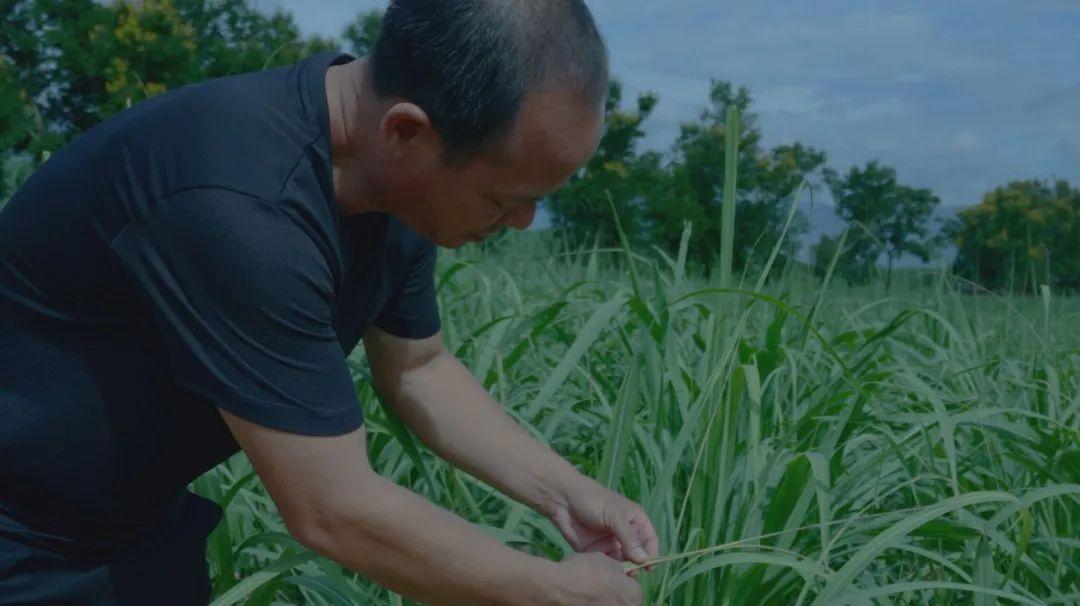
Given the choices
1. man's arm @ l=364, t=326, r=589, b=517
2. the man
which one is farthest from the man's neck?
man's arm @ l=364, t=326, r=589, b=517

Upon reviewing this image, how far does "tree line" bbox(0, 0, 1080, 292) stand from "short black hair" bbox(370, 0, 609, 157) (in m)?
7.79

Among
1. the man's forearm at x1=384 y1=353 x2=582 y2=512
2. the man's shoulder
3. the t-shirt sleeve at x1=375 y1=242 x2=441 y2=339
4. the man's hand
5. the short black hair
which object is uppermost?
the short black hair

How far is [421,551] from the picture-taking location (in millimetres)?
1387

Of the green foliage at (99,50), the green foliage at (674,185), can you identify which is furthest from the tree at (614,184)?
the green foliage at (99,50)

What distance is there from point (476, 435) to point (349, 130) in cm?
59

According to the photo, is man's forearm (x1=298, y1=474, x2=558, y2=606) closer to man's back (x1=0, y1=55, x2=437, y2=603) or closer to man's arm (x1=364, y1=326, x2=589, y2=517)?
man's back (x1=0, y1=55, x2=437, y2=603)

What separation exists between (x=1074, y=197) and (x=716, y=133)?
3722 millimetres

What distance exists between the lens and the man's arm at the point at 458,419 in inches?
72.1

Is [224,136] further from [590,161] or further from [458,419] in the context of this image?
[590,161]

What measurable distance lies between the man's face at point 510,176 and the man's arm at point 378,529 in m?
0.29

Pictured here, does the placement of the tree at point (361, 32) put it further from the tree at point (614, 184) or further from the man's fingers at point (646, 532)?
the man's fingers at point (646, 532)

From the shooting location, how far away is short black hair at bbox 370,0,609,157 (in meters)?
1.32

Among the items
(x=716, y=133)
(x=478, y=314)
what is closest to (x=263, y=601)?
(x=478, y=314)

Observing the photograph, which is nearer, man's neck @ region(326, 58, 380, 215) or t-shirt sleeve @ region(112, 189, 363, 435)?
t-shirt sleeve @ region(112, 189, 363, 435)
